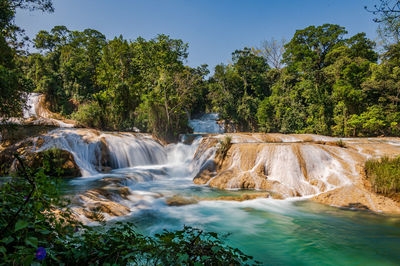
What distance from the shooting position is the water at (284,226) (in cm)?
413

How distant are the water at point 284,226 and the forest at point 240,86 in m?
12.9

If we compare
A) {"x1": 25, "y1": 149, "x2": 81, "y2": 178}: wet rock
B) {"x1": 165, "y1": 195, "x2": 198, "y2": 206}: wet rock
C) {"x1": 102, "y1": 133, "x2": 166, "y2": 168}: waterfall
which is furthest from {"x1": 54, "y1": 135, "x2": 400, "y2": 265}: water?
{"x1": 102, "y1": 133, "x2": 166, "y2": 168}: waterfall

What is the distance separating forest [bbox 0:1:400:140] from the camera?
19344 millimetres

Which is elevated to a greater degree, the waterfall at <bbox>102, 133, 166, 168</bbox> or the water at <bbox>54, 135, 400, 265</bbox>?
the waterfall at <bbox>102, 133, 166, 168</bbox>

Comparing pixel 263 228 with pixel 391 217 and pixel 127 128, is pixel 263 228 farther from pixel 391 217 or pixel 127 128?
pixel 127 128

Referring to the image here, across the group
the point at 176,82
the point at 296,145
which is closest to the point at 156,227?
the point at 296,145

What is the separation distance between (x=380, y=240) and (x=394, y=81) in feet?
69.3

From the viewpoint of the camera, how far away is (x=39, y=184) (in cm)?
153

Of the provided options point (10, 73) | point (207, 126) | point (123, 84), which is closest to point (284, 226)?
point (10, 73)

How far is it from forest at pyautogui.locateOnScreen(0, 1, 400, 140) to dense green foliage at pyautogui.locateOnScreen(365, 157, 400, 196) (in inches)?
578

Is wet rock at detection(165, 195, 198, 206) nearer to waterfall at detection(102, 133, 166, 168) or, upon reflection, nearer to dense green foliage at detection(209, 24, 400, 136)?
waterfall at detection(102, 133, 166, 168)

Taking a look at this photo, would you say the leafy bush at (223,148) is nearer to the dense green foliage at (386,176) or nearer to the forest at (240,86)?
the dense green foliage at (386,176)

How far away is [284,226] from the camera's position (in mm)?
5562

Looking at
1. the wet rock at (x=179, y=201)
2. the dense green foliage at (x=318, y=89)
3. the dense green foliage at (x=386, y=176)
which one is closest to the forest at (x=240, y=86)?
the dense green foliage at (x=318, y=89)
